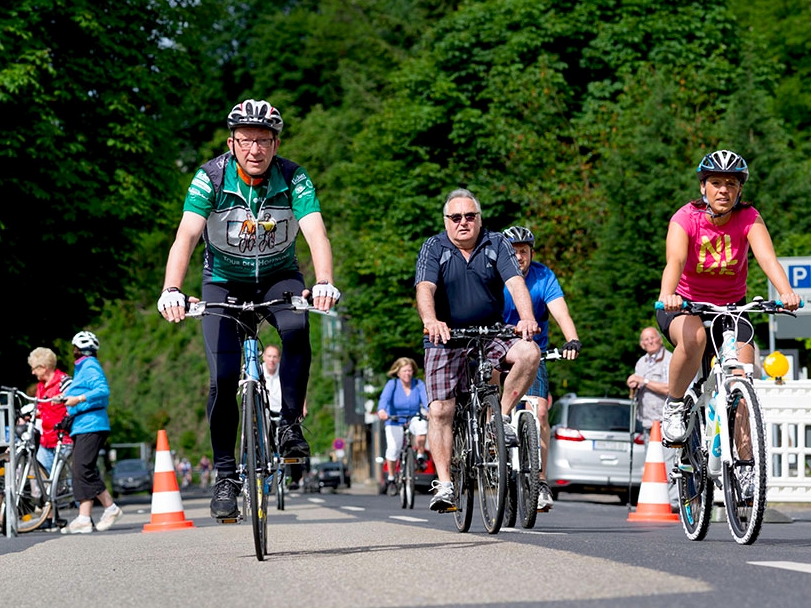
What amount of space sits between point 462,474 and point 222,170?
2530 mm

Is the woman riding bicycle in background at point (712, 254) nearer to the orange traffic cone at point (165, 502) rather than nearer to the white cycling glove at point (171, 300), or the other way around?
the white cycling glove at point (171, 300)

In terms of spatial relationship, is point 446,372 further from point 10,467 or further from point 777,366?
point 10,467

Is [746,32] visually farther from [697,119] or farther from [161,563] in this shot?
[161,563]

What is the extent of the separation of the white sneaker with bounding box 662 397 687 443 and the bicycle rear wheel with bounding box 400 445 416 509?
990 cm

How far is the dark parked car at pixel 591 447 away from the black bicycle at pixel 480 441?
39.3 ft

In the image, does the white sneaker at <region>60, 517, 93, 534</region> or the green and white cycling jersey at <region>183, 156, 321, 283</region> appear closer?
the green and white cycling jersey at <region>183, 156, 321, 283</region>

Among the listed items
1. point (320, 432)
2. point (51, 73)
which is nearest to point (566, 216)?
point (51, 73)

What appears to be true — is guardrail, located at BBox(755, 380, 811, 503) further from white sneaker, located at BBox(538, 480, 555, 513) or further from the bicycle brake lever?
the bicycle brake lever

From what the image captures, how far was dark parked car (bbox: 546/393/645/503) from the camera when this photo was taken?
71.4ft

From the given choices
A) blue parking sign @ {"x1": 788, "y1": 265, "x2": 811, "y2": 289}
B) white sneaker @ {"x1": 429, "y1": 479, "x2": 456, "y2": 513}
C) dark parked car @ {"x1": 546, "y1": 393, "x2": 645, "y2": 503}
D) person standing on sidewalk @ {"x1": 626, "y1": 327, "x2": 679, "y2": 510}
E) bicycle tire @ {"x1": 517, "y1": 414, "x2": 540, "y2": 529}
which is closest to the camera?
white sneaker @ {"x1": 429, "y1": 479, "x2": 456, "y2": 513}

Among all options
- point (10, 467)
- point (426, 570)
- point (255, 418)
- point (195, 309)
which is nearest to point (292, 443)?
point (255, 418)

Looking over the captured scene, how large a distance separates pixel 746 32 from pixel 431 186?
9.85 metres

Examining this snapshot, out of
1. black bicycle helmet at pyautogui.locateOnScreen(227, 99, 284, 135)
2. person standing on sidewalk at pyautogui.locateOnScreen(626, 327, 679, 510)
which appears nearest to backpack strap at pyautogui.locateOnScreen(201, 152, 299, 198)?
black bicycle helmet at pyautogui.locateOnScreen(227, 99, 284, 135)

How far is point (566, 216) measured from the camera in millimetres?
36031
